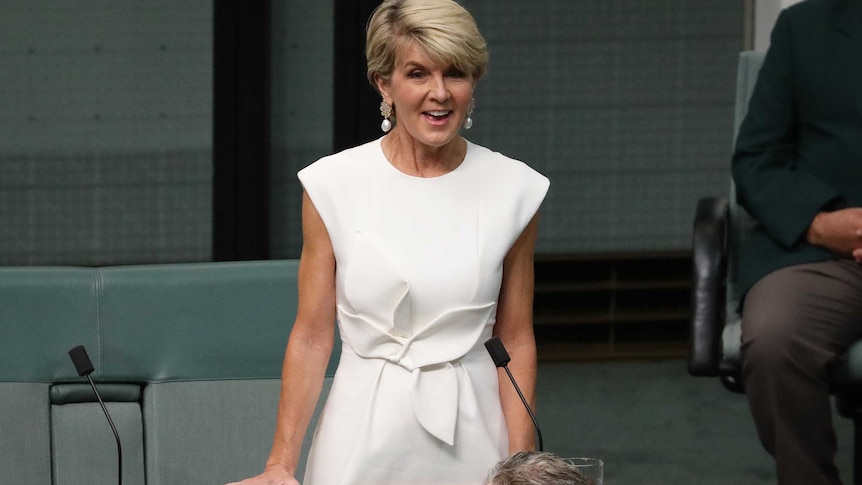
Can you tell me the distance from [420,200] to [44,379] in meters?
0.85

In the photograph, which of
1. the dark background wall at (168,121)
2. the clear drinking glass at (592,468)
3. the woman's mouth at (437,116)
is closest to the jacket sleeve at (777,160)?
the woman's mouth at (437,116)

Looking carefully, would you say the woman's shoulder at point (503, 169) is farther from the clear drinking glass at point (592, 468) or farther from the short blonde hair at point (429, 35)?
the clear drinking glass at point (592, 468)

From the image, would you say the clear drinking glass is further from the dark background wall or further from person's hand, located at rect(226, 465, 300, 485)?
the dark background wall

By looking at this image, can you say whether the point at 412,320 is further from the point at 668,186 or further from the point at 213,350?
the point at 668,186

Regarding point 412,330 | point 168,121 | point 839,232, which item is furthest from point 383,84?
point 168,121

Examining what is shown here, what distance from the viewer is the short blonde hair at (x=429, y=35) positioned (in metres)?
1.86

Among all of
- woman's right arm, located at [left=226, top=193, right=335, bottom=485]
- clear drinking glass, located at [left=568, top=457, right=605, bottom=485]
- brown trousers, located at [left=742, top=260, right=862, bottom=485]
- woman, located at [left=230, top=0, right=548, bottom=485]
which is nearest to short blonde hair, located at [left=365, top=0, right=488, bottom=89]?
woman, located at [left=230, top=0, right=548, bottom=485]

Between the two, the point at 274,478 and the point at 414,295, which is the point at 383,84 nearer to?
the point at 414,295

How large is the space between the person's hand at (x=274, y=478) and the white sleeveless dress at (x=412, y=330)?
11 cm

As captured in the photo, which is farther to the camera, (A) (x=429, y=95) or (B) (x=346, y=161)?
(B) (x=346, y=161)

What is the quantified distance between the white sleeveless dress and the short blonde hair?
0.63ft

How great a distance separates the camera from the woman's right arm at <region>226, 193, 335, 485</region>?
190 cm

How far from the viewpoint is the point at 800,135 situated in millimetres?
2676

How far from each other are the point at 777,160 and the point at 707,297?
0.33m
